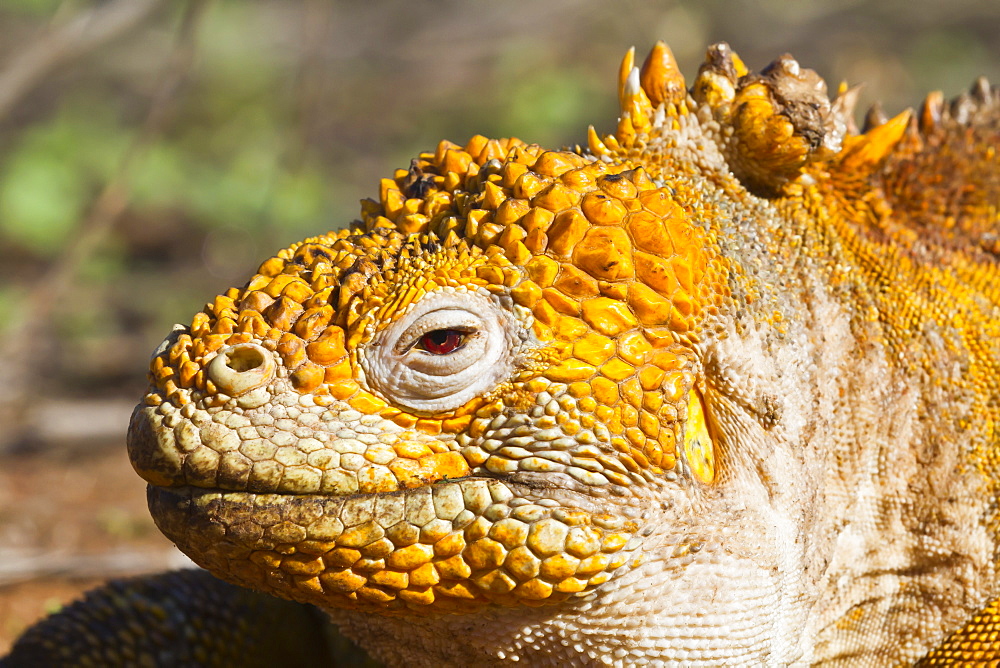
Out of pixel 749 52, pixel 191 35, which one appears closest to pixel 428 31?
pixel 749 52

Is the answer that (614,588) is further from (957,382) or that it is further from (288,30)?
(288,30)

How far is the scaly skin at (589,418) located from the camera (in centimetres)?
288

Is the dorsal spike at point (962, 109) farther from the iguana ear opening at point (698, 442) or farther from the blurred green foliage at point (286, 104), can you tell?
the blurred green foliage at point (286, 104)

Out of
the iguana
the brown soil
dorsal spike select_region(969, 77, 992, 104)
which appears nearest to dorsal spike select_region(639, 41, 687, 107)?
the iguana

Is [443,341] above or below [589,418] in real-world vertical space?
above

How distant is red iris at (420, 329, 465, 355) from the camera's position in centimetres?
295

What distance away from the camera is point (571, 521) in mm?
2881

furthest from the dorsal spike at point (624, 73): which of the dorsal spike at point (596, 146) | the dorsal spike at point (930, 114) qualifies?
the dorsal spike at point (930, 114)

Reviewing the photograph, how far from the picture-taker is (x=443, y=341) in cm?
296

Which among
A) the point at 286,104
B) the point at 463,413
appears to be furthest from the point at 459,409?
the point at 286,104

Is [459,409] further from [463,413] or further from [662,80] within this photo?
[662,80]

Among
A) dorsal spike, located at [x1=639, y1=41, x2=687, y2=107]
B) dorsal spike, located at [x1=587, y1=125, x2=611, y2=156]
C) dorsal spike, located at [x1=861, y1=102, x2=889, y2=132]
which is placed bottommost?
dorsal spike, located at [x1=587, y1=125, x2=611, y2=156]

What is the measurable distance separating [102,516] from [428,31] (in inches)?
557

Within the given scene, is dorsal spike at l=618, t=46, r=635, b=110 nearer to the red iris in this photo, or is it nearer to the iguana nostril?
the red iris
